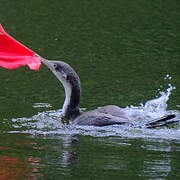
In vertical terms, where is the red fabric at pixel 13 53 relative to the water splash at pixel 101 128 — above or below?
above

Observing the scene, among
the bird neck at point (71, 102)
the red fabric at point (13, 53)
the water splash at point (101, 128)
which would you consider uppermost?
the red fabric at point (13, 53)

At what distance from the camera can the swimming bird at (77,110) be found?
1244 cm

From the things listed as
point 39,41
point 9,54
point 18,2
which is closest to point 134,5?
point 18,2

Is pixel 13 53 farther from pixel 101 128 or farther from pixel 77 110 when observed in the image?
pixel 101 128

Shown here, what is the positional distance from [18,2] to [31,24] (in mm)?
2424

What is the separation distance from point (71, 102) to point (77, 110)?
0.55 ft

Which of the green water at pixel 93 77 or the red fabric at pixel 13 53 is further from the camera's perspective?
the red fabric at pixel 13 53

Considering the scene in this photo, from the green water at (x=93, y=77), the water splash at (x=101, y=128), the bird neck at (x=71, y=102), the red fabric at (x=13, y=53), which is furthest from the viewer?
the bird neck at (x=71, y=102)

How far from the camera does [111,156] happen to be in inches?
416

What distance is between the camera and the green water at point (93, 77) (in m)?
10.1

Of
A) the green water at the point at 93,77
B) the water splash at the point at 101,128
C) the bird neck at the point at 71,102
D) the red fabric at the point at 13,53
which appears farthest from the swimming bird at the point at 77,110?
the green water at the point at 93,77

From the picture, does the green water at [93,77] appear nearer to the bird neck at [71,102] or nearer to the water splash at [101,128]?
the water splash at [101,128]

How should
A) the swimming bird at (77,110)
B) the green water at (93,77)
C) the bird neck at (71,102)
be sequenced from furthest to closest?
the bird neck at (71,102) < the swimming bird at (77,110) < the green water at (93,77)

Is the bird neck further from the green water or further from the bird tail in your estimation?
the bird tail
